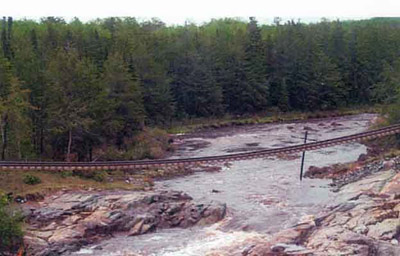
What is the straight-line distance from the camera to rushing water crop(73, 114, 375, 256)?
2908cm

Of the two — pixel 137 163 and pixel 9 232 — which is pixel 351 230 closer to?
pixel 137 163

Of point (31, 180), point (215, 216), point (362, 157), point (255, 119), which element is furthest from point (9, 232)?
point (255, 119)

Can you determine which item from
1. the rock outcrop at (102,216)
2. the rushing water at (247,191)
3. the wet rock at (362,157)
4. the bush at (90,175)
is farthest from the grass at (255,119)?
the rock outcrop at (102,216)

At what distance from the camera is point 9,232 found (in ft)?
84.4

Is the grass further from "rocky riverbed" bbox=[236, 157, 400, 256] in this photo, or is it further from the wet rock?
"rocky riverbed" bbox=[236, 157, 400, 256]

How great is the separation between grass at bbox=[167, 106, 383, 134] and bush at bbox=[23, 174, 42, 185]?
26.1m

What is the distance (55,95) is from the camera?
4066 centimetres

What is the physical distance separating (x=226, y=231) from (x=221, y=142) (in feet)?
85.3

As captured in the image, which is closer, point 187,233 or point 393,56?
point 187,233

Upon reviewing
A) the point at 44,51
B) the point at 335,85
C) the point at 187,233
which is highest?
the point at 44,51

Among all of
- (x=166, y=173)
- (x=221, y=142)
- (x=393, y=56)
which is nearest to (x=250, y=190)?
(x=166, y=173)

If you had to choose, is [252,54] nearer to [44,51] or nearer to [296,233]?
[44,51]

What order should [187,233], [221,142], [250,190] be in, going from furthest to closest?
[221,142] < [250,190] < [187,233]

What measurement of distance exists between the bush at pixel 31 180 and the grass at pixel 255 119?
1026 inches
